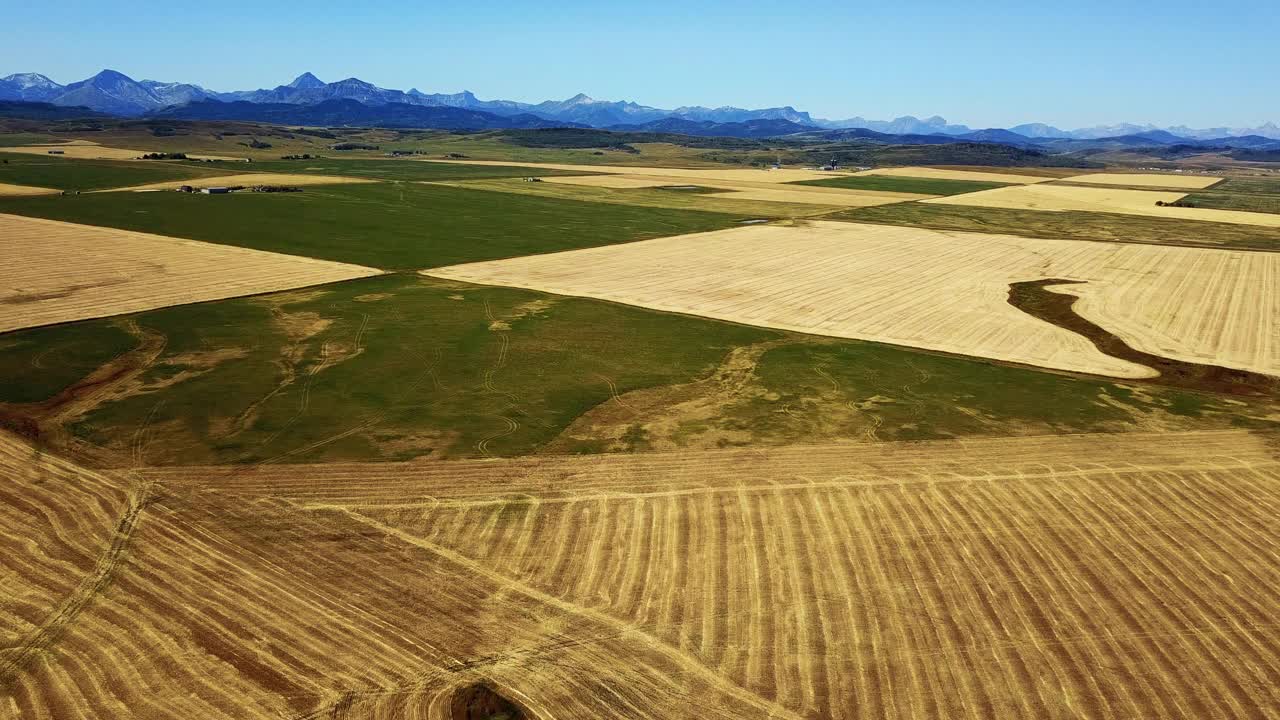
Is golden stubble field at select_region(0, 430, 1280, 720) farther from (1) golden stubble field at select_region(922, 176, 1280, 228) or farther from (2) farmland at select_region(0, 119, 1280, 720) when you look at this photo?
(1) golden stubble field at select_region(922, 176, 1280, 228)

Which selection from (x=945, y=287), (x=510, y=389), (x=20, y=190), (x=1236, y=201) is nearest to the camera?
(x=510, y=389)

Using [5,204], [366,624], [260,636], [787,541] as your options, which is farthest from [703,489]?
[5,204]

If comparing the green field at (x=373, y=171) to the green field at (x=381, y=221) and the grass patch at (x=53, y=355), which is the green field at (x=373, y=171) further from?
the grass patch at (x=53, y=355)

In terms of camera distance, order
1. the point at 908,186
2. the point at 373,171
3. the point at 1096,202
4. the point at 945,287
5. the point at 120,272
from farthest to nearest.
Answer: the point at 908,186 < the point at 373,171 < the point at 1096,202 < the point at 945,287 < the point at 120,272

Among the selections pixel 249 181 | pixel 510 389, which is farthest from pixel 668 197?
pixel 510 389

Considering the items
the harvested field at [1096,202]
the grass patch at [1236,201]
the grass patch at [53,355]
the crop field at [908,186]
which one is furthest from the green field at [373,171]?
the grass patch at [1236,201]

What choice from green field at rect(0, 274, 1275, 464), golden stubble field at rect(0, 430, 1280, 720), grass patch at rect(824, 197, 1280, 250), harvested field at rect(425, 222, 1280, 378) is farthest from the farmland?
grass patch at rect(824, 197, 1280, 250)

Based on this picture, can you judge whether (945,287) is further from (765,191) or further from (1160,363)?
(765,191)

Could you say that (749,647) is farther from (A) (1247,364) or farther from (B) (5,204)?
(B) (5,204)
